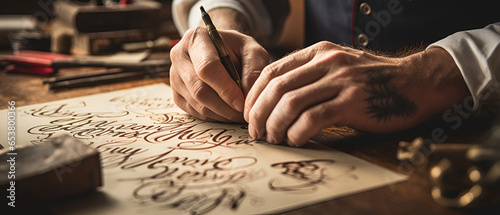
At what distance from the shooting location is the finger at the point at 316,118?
25.7 inches

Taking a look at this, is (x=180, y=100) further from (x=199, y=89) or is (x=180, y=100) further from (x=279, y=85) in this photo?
(x=279, y=85)

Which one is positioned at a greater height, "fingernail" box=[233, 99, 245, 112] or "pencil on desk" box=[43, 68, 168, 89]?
"fingernail" box=[233, 99, 245, 112]

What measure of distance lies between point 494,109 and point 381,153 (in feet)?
0.90

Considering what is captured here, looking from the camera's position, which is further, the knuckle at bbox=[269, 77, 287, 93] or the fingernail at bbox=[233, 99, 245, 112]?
the fingernail at bbox=[233, 99, 245, 112]

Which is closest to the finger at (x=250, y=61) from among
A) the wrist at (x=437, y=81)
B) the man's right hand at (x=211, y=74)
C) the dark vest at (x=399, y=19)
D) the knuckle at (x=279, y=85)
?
the man's right hand at (x=211, y=74)

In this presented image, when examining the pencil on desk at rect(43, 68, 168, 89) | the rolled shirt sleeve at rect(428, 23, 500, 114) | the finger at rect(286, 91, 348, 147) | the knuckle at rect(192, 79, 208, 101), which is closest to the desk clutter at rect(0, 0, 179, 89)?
the pencil on desk at rect(43, 68, 168, 89)

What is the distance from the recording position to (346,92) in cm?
67

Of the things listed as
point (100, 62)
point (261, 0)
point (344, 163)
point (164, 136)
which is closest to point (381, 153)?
point (344, 163)

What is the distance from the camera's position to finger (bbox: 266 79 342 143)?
659mm

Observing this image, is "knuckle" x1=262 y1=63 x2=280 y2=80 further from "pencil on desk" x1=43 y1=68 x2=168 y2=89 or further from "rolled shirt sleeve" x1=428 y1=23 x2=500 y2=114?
"pencil on desk" x1=43 y1=68 x2=168 y2=89

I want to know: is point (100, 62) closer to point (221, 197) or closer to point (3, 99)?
point (3, 99)

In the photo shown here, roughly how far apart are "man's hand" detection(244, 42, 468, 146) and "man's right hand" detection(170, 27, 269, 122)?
66 millimetres

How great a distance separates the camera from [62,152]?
53 centimetres

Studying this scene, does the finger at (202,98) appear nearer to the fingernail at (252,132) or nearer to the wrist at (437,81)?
the fingernail at (252,132)
